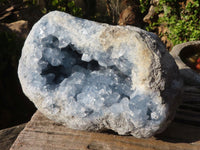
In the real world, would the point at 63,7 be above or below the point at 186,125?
above

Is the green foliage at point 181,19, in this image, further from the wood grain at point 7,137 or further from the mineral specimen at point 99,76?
the wood grain at point 7,137

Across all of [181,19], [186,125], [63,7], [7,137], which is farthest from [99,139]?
[63,7]

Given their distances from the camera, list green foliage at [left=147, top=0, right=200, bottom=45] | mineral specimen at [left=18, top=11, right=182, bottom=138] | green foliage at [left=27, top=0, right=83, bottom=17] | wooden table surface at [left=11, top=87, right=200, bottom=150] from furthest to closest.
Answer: green foliage at [left=27, top=0, right=83, bottom=17]
green foliage at [left=147, top=0, right=200, bottom=45]
wooden table surface at [left=11, top=87, right=200, bottom=150]
mineral specimen at [left=18, top=11, right=182, bottom=138]

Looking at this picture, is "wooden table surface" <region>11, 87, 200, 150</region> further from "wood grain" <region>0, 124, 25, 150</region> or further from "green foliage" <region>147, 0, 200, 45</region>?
"green foliage" <region>147, 0, 200, 45</region>

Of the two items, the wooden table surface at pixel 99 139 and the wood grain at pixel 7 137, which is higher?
the wooden table surface at pixel 99 139

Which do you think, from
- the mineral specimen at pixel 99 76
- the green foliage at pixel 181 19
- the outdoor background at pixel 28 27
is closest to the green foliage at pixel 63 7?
the outdoor background at pixel 28 27

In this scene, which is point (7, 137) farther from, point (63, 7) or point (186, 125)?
point (63, 7)

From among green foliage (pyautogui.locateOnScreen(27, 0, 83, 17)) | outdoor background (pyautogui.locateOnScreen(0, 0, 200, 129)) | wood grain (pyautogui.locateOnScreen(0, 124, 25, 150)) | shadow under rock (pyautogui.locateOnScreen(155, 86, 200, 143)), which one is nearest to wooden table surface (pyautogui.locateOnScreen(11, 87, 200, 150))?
shadow under rock (pyautogui.locateOnScreen(155, 86, 200, 143))
